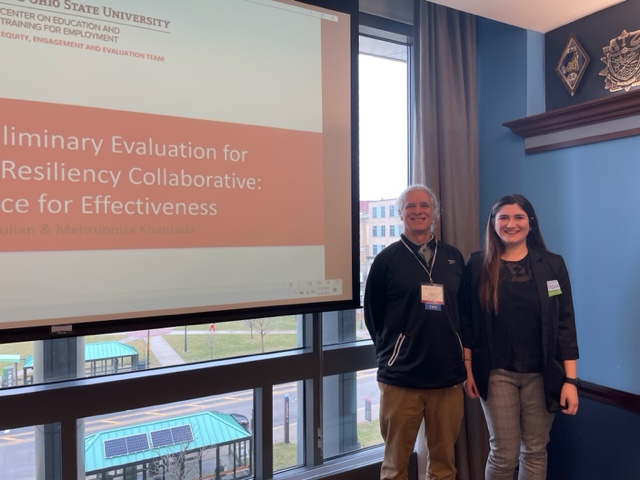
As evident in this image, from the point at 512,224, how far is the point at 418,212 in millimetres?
365

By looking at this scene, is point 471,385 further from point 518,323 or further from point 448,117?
point 448,117

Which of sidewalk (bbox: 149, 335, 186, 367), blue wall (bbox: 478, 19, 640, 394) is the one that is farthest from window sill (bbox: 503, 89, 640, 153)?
sidewalk (bbox: 149, 335, 186, 367)

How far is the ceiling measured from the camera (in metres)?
2.10

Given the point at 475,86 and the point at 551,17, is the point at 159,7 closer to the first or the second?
the point at 475,86

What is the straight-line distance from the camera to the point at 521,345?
1.76 metres

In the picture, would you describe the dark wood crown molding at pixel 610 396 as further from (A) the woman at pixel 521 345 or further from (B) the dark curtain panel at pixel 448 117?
(B) the dark curtain panel at pixel 448 117

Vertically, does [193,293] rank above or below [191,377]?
above

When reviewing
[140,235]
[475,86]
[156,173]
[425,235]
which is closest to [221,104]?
[156,173]

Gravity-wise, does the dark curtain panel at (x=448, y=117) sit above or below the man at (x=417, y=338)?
above

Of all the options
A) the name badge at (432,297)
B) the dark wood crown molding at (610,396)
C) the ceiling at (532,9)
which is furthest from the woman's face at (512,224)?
the ceiling at (532,9)

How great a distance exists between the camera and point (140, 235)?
61.7 inches

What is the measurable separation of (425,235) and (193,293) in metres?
0.96

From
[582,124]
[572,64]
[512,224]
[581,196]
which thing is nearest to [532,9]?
[572,64]

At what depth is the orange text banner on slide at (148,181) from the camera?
1403 mm
